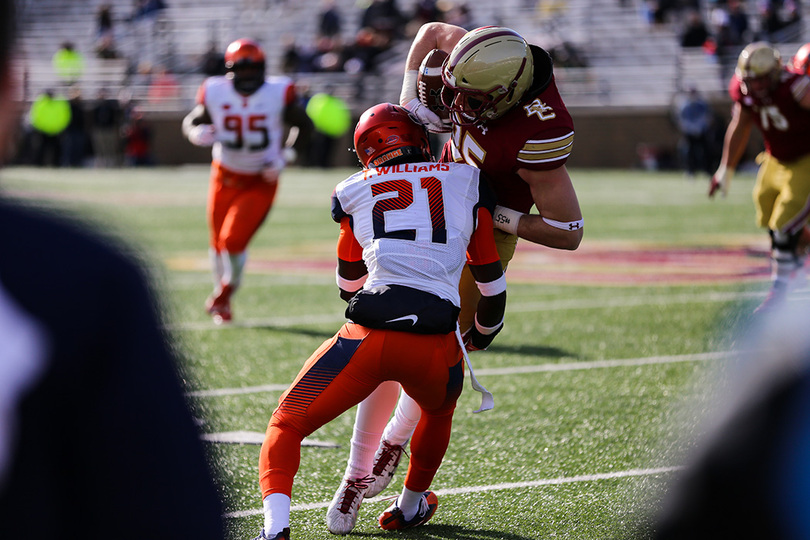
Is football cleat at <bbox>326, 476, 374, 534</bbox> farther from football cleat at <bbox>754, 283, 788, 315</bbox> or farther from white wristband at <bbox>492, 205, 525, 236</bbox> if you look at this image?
football cleat at <bbox>754, 283, 788, 315</bbox>

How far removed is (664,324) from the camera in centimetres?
743

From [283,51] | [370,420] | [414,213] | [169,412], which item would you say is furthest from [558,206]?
[283,51]

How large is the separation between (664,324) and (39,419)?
6.71 metres

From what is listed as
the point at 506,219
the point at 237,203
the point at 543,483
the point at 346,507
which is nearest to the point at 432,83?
the point at 506,219

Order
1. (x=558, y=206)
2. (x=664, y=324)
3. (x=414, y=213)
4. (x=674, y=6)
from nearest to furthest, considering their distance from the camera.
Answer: (x=414, y=213) < (x=558, y=206) < (x=664, y=324) < (x=674, y=6)

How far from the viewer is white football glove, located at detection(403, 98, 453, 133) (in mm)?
3716

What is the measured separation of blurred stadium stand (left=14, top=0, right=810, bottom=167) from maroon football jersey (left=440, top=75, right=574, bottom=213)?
20885mm

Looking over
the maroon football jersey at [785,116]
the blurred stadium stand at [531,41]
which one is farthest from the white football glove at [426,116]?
the blurred stadium stand at [531,41]

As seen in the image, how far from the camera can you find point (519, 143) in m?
3.54

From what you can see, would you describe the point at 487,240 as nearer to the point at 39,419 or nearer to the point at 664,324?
the point at 39,419

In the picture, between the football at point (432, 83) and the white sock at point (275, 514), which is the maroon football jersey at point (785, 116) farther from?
the white sock at point (275, 514)

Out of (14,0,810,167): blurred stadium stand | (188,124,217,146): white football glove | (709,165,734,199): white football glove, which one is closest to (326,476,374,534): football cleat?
(188,124,217,146): white football glove

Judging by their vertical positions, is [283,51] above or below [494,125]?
below

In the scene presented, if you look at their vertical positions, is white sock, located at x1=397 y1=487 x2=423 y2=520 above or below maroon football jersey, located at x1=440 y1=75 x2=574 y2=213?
below
